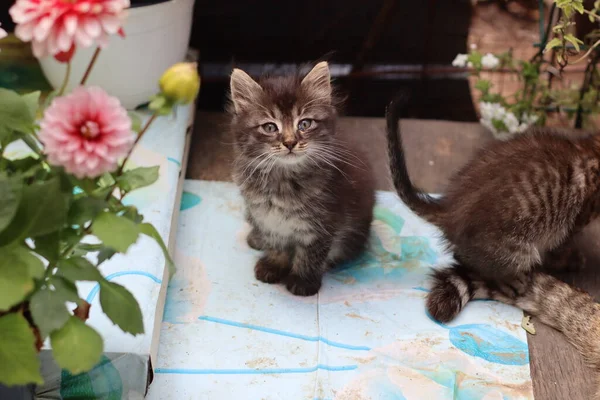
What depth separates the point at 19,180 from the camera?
1188 mm

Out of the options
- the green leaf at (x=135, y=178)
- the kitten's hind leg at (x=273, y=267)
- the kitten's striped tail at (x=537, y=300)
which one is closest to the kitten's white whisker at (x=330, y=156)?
the kitten's hind leg at (x=273, y=267)

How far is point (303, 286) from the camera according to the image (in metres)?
2.16

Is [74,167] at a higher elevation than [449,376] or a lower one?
higher

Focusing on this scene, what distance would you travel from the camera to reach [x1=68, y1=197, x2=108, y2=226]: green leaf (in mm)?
1220

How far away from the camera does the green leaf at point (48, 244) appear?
1246 mm

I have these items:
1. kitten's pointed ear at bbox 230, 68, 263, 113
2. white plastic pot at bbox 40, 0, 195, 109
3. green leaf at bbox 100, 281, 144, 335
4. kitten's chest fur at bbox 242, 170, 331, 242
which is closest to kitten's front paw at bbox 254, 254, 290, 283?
kitten's chest fur at bbox 242, 170, 331, 242

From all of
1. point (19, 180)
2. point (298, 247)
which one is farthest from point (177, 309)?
point (19, 180)

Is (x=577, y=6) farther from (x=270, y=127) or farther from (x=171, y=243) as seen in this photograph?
(x=171, y=243)

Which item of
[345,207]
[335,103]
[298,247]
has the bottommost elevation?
[298,247]

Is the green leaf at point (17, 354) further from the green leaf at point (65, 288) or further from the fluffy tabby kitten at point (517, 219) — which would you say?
the fluffy tabby kitten at point (517, 219)

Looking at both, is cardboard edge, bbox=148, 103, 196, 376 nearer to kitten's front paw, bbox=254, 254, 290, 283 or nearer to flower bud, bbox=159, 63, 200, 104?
kitten's front paw, bbox=254, 254, 290, 283

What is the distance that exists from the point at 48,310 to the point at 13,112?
14.4 inches

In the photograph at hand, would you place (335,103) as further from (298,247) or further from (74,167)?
(74,167)

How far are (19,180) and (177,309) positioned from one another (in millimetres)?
985
